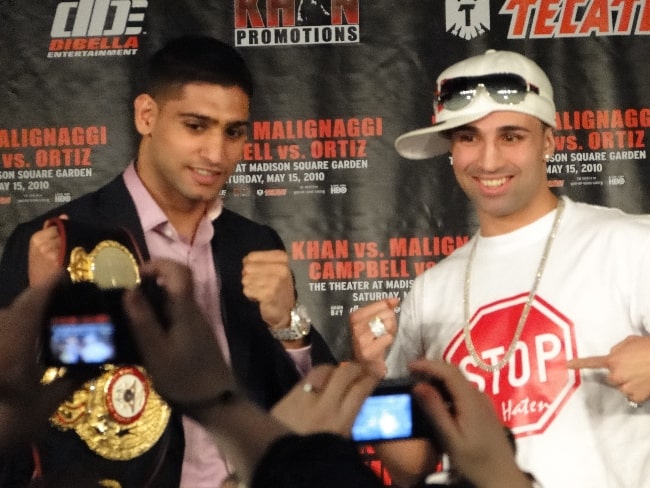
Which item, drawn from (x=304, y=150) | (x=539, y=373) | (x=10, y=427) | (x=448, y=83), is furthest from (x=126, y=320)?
(x=304, y=150)

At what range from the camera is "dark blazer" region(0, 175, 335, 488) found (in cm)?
183

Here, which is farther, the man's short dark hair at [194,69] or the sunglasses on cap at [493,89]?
the man's short dark hair at [194,69]

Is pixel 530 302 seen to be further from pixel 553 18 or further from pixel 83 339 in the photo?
pixel 83 339

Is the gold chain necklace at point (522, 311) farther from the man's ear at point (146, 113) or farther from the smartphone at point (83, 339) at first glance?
the smartphone at point (83, 339)

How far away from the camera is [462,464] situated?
2.00 feet

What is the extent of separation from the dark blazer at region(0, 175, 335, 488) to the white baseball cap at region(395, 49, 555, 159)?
51 centimetres

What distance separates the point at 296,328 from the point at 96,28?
129 centimetres

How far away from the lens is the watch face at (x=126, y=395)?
1.34m

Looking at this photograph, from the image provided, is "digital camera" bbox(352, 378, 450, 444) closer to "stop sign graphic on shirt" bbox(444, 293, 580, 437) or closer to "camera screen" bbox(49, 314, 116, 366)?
"camera screen" bbox(49, 314, 116, 366)

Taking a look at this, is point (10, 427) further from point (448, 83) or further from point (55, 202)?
point (55, 202)

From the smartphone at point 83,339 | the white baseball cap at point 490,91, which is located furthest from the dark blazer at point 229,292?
the smartphone at point 83,339

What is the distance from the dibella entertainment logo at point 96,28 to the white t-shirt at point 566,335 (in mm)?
1303

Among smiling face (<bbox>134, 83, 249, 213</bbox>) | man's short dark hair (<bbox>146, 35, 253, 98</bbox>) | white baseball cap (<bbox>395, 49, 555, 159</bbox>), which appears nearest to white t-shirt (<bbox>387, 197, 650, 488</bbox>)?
white baseball cap (<bbox>395, 49, 555, 159</bbox>)

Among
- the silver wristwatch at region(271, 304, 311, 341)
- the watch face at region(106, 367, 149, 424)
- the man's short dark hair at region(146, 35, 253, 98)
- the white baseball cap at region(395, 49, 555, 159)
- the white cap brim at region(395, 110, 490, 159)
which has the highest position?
the man's short dark hair at region(146, 35, 253, 98)
